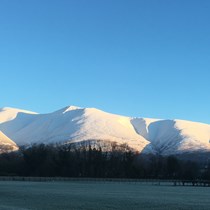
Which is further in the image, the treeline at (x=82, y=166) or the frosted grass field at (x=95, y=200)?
the treeline at (x=82, y=166)

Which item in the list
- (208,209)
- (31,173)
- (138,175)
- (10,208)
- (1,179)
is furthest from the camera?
(138,175)

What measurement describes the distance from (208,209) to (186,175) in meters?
134

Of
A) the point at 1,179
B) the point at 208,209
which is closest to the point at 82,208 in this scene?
the point at 208,209

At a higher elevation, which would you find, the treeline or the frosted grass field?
the treeline

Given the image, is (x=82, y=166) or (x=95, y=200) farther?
(x=82, y=166)

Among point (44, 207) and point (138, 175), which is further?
point (138, 175)

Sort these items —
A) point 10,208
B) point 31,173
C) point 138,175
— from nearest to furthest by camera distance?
point 10,208 → point 31,173 → point 138,175

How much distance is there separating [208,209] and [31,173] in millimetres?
118652

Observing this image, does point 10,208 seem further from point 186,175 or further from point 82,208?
point 186,175

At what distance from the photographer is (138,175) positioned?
169375 millimetres

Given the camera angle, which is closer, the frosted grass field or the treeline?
the frosted grass field

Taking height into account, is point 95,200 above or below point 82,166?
below

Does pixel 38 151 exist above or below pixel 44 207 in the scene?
above

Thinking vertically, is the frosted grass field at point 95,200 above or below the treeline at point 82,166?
below
